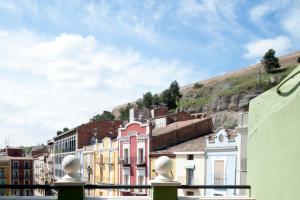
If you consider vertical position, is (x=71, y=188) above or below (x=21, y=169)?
above

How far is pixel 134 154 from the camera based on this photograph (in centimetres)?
2845

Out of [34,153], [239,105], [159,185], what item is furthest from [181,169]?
[34,153]

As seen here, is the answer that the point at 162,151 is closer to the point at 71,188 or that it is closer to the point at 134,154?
the point at 134,154

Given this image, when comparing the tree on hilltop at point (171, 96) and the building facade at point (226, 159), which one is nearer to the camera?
the building facade at point (226, 159)

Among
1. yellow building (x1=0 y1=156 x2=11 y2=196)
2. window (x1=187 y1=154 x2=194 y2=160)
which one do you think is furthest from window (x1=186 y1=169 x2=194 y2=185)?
yellow building (x1=0 y1=156 x2=11 y2=196)

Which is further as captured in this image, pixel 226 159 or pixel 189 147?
pixel 189 147

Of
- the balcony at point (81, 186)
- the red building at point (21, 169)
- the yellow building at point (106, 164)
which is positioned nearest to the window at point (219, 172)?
the yellow building at point (106, 164)

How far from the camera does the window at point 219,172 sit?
19344mm

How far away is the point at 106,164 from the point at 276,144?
30.4 m

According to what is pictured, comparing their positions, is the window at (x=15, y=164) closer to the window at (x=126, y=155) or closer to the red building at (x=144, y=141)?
the red building at (x=144, y=141)

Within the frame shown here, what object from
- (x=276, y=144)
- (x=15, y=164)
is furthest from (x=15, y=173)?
(x=276, y=144)

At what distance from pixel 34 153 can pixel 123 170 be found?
190ft

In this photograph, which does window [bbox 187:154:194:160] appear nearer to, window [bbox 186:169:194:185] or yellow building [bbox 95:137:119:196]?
window [bbox 186:169:194:185]

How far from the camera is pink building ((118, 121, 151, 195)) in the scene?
1052 inches
